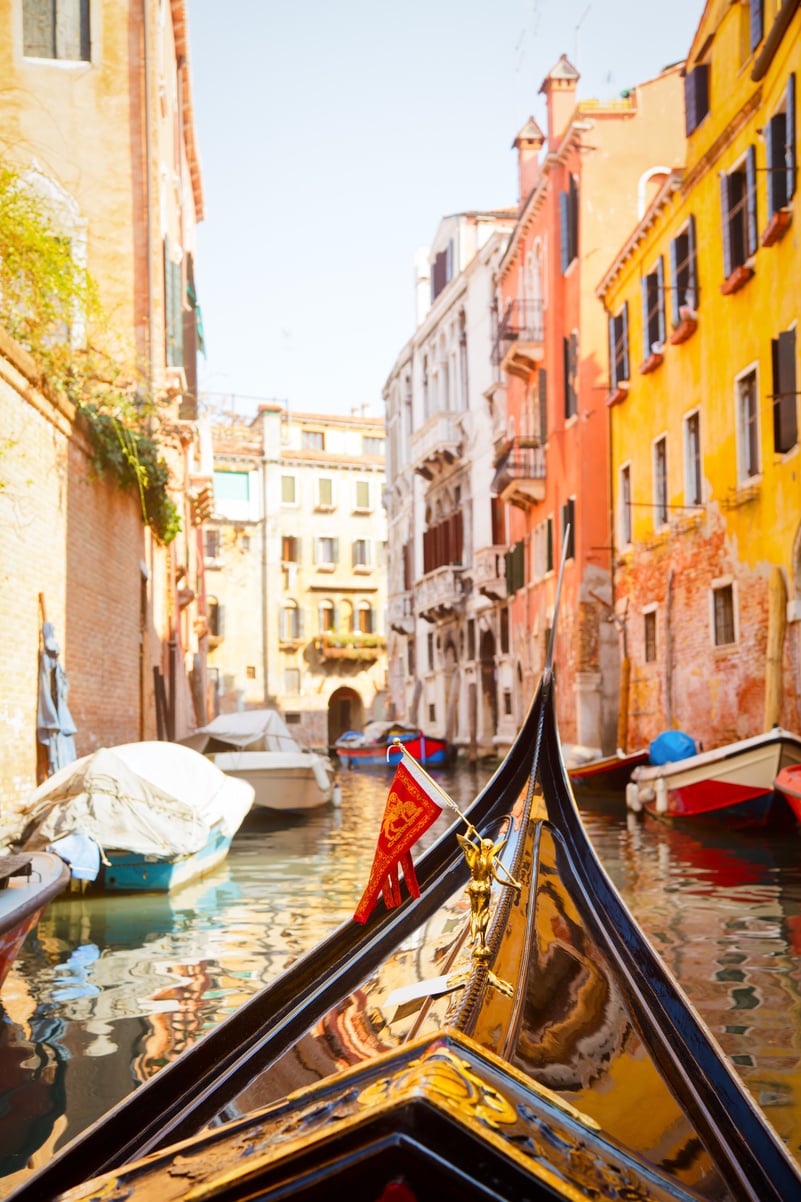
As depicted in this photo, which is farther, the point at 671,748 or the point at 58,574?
the point at 671,748

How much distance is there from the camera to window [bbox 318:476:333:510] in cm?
3381

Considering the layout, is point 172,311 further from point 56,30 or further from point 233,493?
point 233,493

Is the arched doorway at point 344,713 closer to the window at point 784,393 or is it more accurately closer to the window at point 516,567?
the window at point 516,567

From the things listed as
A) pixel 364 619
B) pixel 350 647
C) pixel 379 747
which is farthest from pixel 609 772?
pixel 364 619

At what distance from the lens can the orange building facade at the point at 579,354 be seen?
15.9m

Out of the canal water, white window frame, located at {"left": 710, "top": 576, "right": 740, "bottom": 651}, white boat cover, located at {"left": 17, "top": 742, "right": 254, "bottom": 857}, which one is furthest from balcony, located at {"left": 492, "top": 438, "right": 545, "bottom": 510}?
white boat cover, located at {"left": 17, "top": 742, "right": 254, "bottom": 857}

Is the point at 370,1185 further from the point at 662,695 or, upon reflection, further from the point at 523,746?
the point at 662,695

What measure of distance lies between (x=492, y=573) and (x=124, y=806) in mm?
16029

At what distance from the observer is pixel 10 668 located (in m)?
7.14

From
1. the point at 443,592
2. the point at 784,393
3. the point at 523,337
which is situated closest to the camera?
the point at 784,393

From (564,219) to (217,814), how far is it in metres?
11.7

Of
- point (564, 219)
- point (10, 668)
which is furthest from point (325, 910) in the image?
point (564, 219)

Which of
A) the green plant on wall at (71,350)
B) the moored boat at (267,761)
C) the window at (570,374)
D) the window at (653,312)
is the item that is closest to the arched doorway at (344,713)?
the window at (570,374)

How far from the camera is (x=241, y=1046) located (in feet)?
7.22
